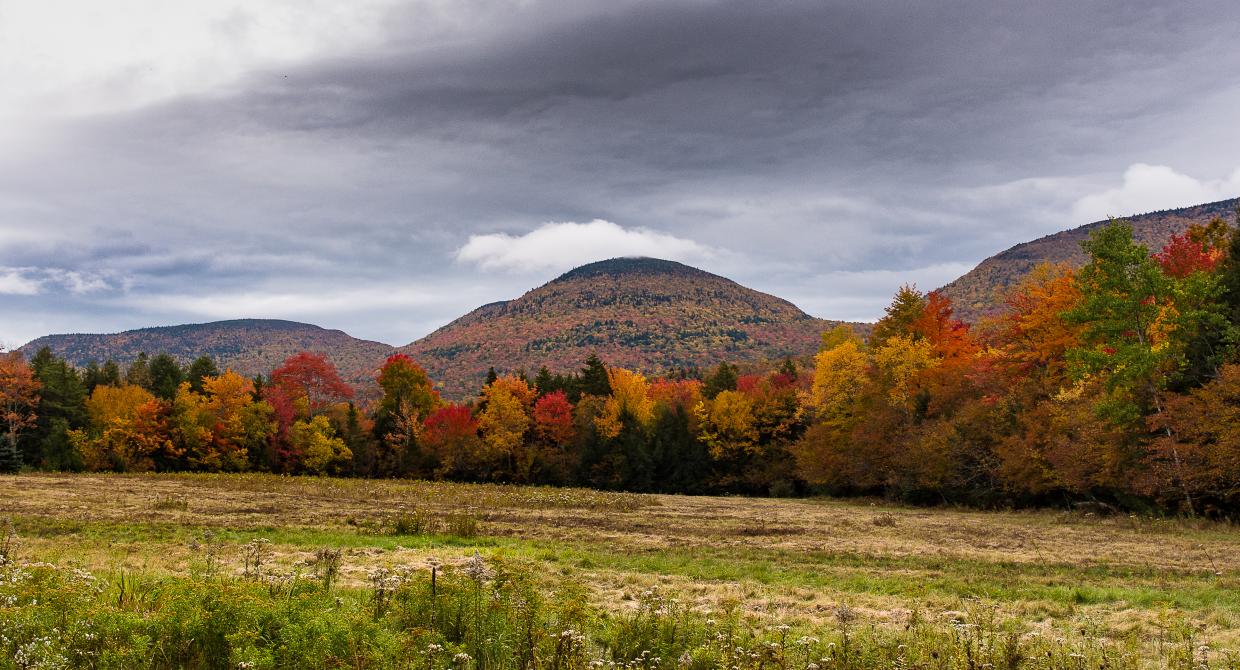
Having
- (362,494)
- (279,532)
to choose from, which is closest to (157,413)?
(362,494)

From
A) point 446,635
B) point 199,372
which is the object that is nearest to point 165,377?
point 199,372

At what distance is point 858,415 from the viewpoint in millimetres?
51562

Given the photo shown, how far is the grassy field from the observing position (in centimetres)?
823

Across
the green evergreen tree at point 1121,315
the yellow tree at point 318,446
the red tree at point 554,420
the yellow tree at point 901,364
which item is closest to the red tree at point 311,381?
the yellow tree at point 318,446

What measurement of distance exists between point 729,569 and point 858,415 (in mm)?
38390

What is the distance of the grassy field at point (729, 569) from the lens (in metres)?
8.23

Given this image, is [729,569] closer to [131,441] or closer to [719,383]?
[719,383]

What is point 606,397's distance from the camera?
77438mm

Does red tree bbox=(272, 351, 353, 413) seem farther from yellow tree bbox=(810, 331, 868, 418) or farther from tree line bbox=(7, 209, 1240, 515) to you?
yellow tree bbox=(810, 331, 868, 418)

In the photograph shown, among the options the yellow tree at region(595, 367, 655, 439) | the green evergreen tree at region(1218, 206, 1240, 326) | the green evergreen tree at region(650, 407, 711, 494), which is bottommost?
the green evergreen tree at region(650, 407, 711, 494)

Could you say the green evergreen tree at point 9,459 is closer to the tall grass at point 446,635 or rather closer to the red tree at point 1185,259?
the tall grass at point 446,635

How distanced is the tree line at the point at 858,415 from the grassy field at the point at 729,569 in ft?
14.6

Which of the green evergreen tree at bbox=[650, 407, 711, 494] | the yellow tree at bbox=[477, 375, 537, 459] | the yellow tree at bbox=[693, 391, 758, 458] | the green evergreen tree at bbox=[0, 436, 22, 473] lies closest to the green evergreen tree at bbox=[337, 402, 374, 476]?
the yellow tree at bbox=[477, 375, 537, 459]

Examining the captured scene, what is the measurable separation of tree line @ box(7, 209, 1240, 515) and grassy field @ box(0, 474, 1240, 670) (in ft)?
14.6
